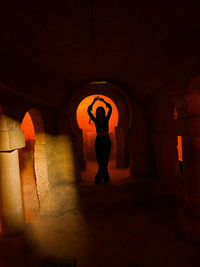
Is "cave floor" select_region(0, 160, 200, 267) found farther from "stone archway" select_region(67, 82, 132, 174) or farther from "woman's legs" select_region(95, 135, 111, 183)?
"stone archway" select_region(67, 82, 132, 174)

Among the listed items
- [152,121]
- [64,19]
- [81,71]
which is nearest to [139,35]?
[64,19]

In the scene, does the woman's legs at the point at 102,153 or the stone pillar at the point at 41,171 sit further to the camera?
the woman's legs at the point at 102,153

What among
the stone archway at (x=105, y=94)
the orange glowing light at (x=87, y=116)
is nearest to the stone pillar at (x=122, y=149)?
the stone archway at (x=105, y=94)

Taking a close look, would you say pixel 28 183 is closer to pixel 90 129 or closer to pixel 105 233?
pixel 105 233

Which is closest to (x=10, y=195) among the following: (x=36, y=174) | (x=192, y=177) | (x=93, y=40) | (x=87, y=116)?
(x=36, y=174)

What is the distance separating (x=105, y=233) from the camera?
4.14 metres

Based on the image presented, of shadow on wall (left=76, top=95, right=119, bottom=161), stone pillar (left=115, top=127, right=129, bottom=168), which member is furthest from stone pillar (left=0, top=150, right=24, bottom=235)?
shadow on wall (left=76, top=95, right=119, bottom=161)

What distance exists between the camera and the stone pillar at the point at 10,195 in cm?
335

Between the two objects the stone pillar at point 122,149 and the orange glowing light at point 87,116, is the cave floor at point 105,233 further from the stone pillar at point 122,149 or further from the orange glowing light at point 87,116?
the orange glowing light at point 87,116

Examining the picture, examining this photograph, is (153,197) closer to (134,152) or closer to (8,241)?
(134,152)

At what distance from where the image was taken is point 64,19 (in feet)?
7.58

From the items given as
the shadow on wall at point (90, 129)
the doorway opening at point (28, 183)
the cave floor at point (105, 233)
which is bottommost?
Answer: the cave floor at point (105, 233)

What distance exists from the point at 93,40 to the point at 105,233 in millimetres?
4128

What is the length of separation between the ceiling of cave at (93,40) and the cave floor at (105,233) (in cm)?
312
